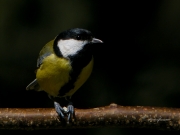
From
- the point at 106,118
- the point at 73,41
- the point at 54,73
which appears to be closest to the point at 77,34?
the point at 73,41

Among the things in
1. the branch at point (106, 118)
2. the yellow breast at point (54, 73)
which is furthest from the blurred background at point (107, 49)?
the branch at point (106, 118)

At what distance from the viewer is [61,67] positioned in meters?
2.14

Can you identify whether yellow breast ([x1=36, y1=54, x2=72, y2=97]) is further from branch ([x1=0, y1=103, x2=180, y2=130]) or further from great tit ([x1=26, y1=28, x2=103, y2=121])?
branch ([x1=0, y1=103, x2=180, y2=130])

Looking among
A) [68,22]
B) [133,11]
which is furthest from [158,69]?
[68,22]

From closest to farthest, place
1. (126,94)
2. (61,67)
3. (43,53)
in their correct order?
(61,67) → (43,53) → (126,94)

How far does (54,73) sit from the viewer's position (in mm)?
2158

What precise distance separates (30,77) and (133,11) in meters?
0.76

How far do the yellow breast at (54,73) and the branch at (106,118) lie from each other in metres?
0.36

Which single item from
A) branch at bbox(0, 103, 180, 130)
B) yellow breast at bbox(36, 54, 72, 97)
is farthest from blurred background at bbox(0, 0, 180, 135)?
branch at bbox(0, 103, 180, 130)

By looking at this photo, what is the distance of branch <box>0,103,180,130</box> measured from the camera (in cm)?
175

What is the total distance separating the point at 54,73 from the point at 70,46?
137mm

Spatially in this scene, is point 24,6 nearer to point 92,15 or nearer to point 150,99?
point 92,15

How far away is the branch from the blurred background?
3.83 feet

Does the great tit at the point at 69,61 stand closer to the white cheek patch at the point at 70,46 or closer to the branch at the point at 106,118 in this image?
the white cheek patch at the point at 70,46
